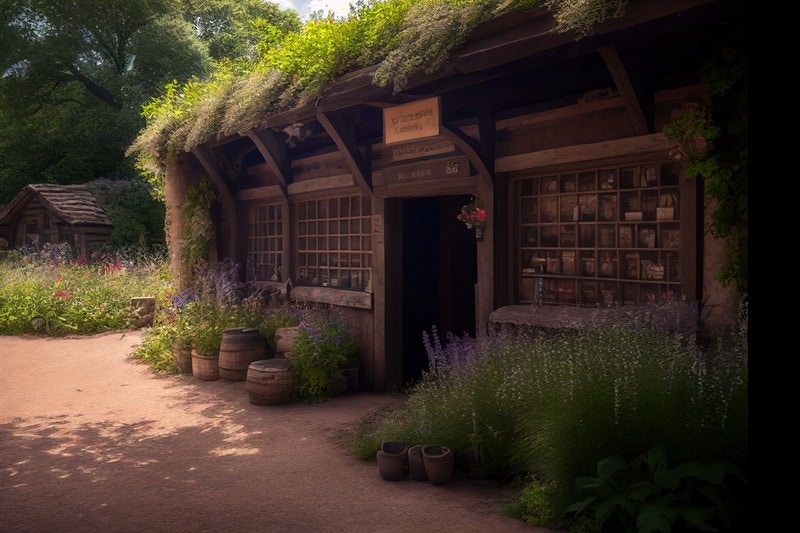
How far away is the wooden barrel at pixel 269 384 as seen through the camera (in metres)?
6.82

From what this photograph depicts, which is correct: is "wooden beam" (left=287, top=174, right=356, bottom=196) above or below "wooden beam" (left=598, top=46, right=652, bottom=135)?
below

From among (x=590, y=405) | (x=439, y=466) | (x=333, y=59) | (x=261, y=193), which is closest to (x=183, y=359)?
(x=261, y=193)

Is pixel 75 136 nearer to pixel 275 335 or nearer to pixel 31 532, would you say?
pixel 275 335

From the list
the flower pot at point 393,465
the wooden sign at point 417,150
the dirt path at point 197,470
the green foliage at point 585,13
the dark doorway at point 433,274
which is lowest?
the dirt path at point 197,470

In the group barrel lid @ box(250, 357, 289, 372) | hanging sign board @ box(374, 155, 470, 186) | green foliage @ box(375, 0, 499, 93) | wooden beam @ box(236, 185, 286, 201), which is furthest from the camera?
wooden beam @ box(236, 185, 286, 201)

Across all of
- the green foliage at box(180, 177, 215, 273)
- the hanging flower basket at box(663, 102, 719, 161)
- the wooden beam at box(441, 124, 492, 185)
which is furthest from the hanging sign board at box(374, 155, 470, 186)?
the green foliage at box(180, 177, 215, 273)

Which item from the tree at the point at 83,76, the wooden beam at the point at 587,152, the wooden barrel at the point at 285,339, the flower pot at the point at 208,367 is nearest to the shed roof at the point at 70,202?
the tree at the point at 83,76

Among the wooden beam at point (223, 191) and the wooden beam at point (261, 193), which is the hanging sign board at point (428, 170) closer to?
the wooden beam at point (261, 193)

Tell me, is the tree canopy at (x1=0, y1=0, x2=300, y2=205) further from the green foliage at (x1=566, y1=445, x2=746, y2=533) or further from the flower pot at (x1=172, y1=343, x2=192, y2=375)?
the green foliage at (x1=566, y1=445, x2=746, y2=533)

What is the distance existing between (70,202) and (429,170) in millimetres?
17657

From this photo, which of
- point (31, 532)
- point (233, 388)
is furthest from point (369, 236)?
point (31, 532)

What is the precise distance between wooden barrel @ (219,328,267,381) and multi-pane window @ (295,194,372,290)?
132 cm

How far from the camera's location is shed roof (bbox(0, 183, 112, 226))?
20297 millimetres

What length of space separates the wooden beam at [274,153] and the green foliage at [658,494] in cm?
648
